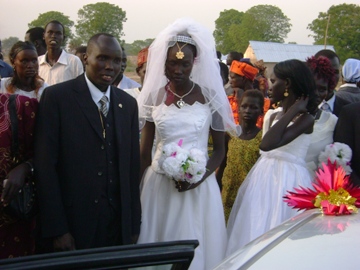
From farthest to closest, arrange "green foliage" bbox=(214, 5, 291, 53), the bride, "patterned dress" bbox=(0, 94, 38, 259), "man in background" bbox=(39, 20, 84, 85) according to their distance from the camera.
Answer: "green foliage" bbox=(214, 5, 291, 53) → "man in background" bbox=(39, 20, 84, 85) → the bride → "patterned dress" bbox=(0, 94, 38, 259)

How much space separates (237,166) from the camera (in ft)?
18.1

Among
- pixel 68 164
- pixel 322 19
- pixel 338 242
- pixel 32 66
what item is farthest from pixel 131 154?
pixel 322 19

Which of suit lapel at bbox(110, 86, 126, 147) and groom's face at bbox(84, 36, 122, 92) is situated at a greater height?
groom's face at bbox(84, 36, 122, 92)

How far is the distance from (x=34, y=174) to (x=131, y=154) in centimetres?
73

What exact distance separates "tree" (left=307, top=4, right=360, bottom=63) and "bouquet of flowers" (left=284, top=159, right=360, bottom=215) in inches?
2207

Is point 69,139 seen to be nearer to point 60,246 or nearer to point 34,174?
point 34,174

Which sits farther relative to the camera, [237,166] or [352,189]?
[237,166]

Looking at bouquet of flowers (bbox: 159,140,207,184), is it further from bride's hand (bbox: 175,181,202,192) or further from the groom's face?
the groom's face

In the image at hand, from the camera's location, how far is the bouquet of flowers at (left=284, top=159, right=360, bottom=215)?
2934mm

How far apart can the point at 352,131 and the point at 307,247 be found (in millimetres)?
2500

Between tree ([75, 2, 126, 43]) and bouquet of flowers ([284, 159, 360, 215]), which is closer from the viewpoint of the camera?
bouquet of flowers ([284, 159, 360, 215])

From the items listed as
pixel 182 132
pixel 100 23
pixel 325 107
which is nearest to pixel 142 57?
pixel 182 132

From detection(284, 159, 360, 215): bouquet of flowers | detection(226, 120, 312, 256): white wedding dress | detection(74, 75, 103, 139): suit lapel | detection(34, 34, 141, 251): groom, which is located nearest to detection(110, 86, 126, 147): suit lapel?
detection(34, 34, 141, 251): groom

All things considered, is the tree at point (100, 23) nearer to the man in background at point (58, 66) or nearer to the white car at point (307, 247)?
the man in background at point (58, 66)
